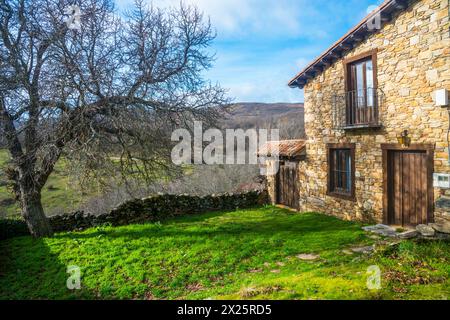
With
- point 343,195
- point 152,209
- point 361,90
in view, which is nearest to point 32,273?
point 152,209

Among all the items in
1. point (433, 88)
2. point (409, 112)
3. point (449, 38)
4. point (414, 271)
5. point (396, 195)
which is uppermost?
point (449, 38)

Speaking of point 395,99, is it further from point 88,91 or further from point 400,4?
point 88,91

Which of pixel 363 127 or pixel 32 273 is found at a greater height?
pixel 363 127

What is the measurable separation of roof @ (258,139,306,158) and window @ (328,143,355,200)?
177 centimetres

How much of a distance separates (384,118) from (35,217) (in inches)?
498

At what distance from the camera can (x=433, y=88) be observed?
773 cm

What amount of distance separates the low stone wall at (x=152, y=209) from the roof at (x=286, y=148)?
2351 mm

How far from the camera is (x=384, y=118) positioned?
9.16 m

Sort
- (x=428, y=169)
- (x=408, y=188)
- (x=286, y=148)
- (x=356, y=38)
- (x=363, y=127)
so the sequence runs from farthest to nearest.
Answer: (x=286, y=148)
(x=356, y=38)
(x=363, y=127)
(x=408, y=188)
(x=428, y=169)

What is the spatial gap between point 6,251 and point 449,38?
14.7 metres

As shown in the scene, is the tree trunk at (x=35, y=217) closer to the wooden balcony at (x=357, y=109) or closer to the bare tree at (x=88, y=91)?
the bare tree at (x=88, y=91)
